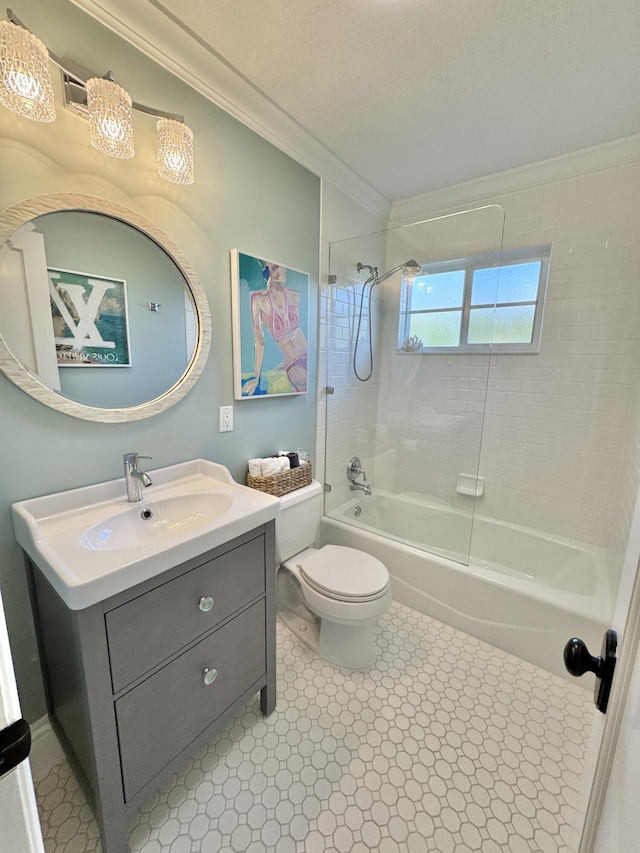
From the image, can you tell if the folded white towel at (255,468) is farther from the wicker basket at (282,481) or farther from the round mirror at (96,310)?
the round mirror at (96,310)

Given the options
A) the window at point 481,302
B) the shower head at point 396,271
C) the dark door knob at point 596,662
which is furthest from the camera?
the shower head at point 396,271

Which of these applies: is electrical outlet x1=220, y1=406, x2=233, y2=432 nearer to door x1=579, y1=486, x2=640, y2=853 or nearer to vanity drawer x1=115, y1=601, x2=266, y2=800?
vanity drawer x1=115, y1=601, x2=266, y2=800

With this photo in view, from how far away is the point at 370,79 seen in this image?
1.38 metres

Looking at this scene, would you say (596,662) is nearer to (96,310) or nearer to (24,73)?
(96,310)

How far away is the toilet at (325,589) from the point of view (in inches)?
60.2

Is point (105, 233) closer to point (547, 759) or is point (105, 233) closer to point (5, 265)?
point (5, 265)

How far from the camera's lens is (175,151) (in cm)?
118

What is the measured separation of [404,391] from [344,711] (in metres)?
1.88

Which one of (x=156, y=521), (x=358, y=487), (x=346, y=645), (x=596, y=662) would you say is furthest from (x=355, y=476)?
(x=596, y=662)

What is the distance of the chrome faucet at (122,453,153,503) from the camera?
1.21 meters

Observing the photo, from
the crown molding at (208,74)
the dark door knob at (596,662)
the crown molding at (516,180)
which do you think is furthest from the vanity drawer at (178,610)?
the crown molding at (516,180)

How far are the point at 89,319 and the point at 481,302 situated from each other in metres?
2.12

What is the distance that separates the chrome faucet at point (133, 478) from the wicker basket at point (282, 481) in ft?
1.81

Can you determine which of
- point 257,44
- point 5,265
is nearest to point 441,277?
point 257,44
